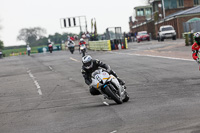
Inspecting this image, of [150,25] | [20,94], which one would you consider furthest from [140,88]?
[150,25]

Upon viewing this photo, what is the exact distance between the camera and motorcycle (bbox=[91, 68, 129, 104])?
1086cm

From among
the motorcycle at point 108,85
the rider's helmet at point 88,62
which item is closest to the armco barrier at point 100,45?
the rider's helmet at point 88,62

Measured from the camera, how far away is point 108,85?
35.7 ft

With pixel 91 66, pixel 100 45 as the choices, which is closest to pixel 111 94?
pixel 91 66

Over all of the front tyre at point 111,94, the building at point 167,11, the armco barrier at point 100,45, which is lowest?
the front tyre at point 111,94

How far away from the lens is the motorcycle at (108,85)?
10859 millimetres

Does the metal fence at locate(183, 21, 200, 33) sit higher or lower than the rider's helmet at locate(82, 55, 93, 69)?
higher

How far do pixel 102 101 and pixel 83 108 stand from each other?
1.18 m

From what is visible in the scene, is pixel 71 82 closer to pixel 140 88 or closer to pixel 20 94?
pixel 20 94

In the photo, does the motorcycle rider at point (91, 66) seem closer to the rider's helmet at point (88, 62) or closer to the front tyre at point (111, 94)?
the rider's helmet at point (88, 62)

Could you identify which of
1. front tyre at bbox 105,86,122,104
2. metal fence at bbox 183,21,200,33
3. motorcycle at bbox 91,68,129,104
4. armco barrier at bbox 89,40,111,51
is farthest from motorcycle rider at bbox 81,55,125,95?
armco barrier at bbox 89,40,111,51

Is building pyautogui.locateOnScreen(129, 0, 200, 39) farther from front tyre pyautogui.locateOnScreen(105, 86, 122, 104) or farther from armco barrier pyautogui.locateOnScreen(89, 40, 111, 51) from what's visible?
front tyre pyautogui.locateOnScreen(105, 86, 122, 104)

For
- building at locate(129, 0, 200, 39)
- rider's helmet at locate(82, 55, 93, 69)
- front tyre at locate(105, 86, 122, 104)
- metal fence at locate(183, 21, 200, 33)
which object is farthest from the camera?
building at locate(129, 0, 200, 39)

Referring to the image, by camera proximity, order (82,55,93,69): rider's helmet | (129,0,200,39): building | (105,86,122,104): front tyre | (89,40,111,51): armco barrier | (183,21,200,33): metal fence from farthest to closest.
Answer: (129,0,200,39): building, (89,40,111,51): armco barrier, (183,21,200,33): metal fence, (82,55,93,69): rider's helmet, (105,86,122,104): front tyre
